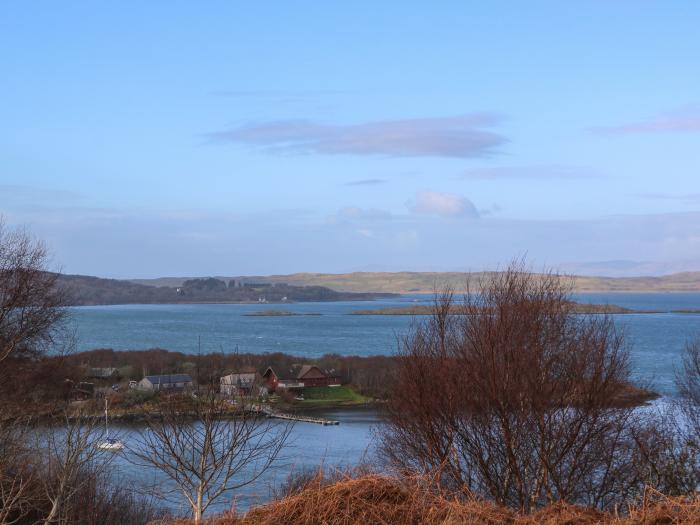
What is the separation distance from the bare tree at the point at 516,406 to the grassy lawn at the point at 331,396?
4505 cm

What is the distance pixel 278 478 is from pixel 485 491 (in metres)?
16.7

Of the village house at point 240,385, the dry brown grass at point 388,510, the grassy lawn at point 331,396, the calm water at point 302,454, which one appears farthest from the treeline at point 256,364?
the dry brown grass at point 388,510

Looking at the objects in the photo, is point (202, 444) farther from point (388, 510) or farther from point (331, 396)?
point (331, 396)

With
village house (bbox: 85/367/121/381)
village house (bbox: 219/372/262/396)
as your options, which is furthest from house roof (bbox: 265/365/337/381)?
village house (bbox: 219/372/262/396)

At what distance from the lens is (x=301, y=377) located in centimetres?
6731

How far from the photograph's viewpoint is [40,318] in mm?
16484

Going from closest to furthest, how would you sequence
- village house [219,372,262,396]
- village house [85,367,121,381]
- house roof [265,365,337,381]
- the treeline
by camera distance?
village house [219,372,262,396]
village house [85,367,121,381]
the treeline
house roof [265,365,337,381]

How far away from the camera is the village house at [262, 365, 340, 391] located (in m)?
66.2

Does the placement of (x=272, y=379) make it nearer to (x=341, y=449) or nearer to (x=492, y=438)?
(x=341, y=449)

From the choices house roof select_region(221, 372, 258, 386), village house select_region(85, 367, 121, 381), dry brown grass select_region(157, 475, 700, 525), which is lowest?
village house select_region(85, 367, 121, 381)

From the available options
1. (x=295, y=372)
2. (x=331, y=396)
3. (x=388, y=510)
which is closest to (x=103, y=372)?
(x=295, y=372)

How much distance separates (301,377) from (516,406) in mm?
53584

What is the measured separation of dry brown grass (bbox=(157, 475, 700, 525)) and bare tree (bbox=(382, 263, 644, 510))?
7.36 metres

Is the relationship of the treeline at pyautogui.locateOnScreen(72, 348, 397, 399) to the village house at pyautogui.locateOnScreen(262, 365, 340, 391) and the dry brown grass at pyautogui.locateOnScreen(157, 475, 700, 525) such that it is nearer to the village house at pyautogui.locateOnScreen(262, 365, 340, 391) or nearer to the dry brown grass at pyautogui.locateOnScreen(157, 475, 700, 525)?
the village house at pyautogui.locateOnScreen(262, 365, 340, 391)
